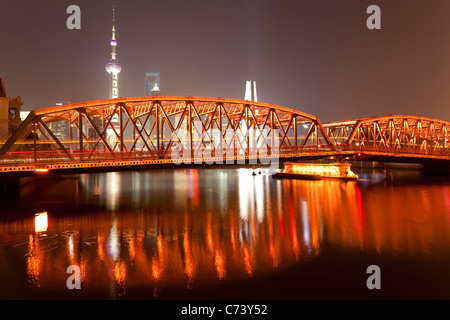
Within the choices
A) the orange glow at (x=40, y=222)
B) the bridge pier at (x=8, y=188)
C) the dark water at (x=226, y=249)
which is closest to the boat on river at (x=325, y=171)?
the dark water at (x=226, y=249)

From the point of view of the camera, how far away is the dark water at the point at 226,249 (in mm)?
12023

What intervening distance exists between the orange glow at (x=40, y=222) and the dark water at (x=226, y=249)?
0.08 m

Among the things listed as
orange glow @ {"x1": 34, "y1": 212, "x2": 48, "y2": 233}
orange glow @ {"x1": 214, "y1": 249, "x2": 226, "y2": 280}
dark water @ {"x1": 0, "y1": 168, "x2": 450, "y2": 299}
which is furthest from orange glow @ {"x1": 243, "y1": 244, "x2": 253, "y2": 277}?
orange glow @ {"x1": 34, "y1": 212, "x2": 48, "y2": 233}

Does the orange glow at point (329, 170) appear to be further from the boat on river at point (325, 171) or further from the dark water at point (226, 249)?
the dark water at point (226, 249)

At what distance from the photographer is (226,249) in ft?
55.0

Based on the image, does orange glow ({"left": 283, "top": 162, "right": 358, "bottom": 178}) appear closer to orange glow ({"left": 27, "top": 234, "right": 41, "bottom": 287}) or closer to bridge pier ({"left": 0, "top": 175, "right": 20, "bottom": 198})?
bridge pier ({"left": 0, "top": 175, "right": 20, "bottom": 198})

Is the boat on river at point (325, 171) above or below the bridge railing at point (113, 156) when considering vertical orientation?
below

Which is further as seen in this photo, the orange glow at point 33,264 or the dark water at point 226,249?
the orange glow at point 33,264

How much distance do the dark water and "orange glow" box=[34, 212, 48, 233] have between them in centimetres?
8

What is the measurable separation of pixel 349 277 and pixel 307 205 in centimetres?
1796

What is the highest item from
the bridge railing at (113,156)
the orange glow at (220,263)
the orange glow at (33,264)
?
the bridge railing at (113,156)

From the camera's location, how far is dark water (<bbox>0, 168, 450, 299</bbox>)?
12023 mm

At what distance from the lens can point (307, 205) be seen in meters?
30.8

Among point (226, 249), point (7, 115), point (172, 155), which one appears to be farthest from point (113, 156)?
point (7, 115)
